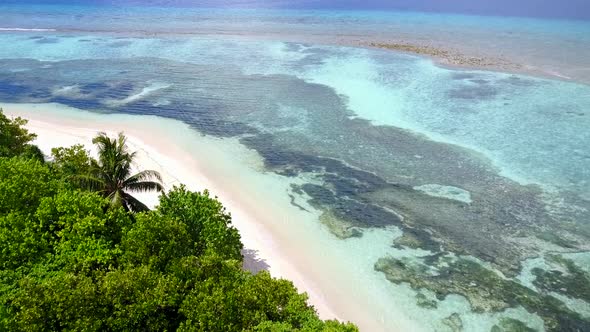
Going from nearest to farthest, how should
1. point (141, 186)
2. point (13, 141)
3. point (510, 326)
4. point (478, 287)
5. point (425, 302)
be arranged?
point (510, 326) → point (425, 302) → point (141, 186) → point (478, 287) → point (13, 141)

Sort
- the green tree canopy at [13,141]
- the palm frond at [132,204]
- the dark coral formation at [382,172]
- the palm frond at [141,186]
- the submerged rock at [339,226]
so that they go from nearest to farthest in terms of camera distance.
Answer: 1. the palm frond at [132,204]
2. the palm frond at [141,186]
3. the dark coral formation at [382,172]
4. the submerged rock at [339,226]
5. the green tree canopy at [13,141]

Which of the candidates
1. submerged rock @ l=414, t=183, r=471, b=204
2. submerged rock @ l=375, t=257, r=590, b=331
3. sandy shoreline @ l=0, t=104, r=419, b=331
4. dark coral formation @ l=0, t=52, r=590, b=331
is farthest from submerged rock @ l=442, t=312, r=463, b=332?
submerged rock @ l=414, t=183, r=471, b=204

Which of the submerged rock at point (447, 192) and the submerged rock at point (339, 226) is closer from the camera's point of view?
the submerged rock at point (339, 226)

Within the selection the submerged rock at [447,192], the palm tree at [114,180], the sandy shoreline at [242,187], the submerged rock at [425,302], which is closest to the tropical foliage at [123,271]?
the palm tree at [114,180]

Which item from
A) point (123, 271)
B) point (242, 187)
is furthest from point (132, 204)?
point (242, 187)

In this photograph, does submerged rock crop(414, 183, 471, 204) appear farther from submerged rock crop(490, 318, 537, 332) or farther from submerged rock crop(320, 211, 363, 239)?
submerged rock crop(490, 318, 537, 332)

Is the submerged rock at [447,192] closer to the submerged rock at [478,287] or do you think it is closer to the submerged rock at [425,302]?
the submerged rock at [478,287]

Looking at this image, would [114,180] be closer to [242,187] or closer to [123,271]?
[123,271]
